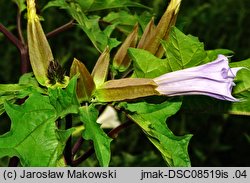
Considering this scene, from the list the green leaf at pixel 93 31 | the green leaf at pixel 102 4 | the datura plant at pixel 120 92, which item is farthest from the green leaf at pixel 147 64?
the green leaf at pixel 102 4

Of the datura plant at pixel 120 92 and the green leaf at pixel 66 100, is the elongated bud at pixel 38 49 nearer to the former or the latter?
the datura plant at pixel 120 92

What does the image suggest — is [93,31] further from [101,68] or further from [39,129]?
[39,129]

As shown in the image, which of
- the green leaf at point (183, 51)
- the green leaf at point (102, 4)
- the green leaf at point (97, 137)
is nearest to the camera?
the green leaf at point (97, 137)

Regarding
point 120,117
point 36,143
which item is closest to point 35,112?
point 36,143

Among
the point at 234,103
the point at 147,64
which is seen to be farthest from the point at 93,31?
the point at 234,103

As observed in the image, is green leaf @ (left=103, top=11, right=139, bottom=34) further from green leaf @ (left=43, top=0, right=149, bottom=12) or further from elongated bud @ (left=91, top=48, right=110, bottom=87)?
elongated bud @ (left=91, top=48, right=110, bottom=87)

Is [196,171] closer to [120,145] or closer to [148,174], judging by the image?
[148,174]
